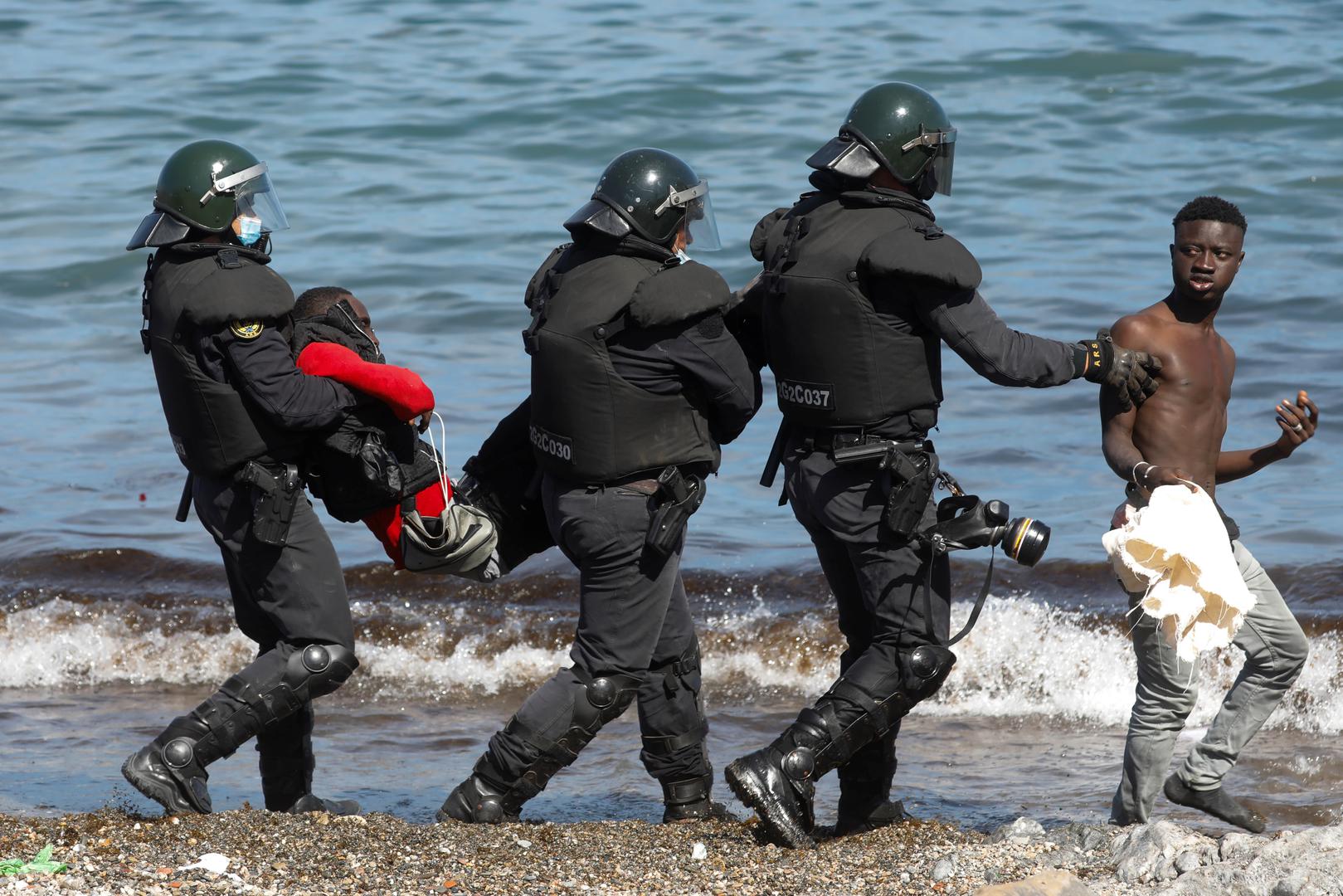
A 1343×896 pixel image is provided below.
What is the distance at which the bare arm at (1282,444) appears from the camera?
4938mm

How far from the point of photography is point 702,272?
192 inches

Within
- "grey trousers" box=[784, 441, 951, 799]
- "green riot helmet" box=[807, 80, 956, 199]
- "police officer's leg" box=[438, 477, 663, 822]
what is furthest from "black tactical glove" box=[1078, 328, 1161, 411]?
"police officer's leg" box=[438, 477, 663, 822]

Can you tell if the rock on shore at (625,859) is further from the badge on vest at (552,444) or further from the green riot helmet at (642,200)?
the green riot helmet at (642,200)

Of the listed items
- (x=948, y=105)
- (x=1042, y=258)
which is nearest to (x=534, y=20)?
(x=948, y=105)

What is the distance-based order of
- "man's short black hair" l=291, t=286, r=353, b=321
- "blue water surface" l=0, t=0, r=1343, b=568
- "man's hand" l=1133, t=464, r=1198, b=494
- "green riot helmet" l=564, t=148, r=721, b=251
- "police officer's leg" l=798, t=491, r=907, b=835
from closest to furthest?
1. "man's hand" l=1133, t=464, r=1198, b=494
2. "green riot helmet" l=564, t=148, r=721, b=251
3. "police officer's leg" l=798, t=491, r=907, b=835
4. "man's short black hair" l=291, t=286, r=353, b=321
5. "blue water surface" l=0, t=0, r=1343, b=568

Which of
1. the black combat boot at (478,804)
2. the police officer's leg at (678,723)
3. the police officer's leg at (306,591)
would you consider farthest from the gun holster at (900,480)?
the police officer's leg at (306,591)

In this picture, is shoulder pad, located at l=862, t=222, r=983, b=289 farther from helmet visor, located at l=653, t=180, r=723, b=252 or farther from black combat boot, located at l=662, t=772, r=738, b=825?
black combat boot, located at l=662, t=772, r=738, b=825

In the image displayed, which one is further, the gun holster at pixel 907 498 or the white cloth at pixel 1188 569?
the gun holster at pixel 907 498

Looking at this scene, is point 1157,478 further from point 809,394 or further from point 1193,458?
point 809,394

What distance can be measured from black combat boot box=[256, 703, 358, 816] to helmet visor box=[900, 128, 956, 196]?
2.70 m

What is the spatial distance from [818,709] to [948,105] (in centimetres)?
1512

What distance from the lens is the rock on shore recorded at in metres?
4.38

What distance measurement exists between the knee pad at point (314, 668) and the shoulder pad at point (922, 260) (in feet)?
6.80

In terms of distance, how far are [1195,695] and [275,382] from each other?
3.00 metres
